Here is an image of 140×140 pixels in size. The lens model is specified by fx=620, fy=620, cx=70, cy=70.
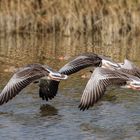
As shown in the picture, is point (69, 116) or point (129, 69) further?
point (129, 69)

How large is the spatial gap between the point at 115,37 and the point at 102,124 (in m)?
12.7

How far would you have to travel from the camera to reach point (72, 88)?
13.3 meters

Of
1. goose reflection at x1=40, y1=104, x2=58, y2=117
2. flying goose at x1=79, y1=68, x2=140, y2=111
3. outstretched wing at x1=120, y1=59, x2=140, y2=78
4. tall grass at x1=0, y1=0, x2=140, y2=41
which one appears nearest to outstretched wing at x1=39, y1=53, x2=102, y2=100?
goose reflection at x1=40, y1=104, x2=58, y2=117

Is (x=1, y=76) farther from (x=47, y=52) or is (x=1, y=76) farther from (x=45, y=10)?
(x=45, y=10)

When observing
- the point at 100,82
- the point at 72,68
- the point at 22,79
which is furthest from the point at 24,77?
the point at 100,82

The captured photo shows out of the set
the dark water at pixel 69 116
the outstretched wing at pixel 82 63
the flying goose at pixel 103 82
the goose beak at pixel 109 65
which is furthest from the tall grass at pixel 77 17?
the flying goose at pixel 103 82

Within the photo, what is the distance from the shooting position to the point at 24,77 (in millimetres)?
10781

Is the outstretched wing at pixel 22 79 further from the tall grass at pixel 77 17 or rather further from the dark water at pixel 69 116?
the tall grass at pixel 77 17

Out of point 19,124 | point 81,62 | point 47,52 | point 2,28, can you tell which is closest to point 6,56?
point 47,52

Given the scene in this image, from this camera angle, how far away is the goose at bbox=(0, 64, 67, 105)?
10.6 m

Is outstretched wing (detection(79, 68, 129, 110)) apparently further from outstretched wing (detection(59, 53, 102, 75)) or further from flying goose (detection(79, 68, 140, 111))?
outstretched wing (detection(59, 53, 102, 75))

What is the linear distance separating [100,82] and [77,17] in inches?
515

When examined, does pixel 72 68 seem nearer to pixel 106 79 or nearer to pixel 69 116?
pixel 69 116

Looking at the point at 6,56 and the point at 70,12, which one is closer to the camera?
the point at 6,56
